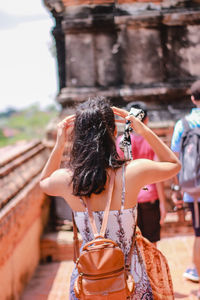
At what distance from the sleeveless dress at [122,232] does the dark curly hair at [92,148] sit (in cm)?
12

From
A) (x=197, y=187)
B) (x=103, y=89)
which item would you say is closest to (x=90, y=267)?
(x=197, y=187)

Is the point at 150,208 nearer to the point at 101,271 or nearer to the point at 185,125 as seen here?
the point at 185,125

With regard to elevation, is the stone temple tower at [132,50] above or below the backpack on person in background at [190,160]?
above

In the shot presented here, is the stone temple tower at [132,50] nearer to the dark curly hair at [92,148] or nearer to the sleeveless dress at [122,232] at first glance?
the dark curly hair at [92,148]

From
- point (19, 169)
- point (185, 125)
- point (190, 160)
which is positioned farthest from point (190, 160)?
point (19, 169)

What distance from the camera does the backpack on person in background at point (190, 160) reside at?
318 cm

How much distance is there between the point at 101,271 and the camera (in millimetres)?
1745

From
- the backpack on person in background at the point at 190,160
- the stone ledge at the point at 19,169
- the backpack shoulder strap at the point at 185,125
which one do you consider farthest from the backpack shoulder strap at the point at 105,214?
the stone ledge at the point at 19,169

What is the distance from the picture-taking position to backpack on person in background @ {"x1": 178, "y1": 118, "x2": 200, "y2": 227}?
125 inches

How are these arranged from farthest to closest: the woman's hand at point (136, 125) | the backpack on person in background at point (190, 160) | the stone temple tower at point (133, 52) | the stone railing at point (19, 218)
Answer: the stone temple tower at point (133, 52), the stone railing at point (19, 218), the backpack on person in background at point (190, 160), the woman's hand at point (136, 125)

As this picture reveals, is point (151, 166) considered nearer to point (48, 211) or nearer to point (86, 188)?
point (86, 188)

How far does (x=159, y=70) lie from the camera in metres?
5.82

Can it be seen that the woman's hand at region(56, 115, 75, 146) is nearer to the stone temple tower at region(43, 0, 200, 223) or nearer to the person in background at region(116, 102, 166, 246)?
the person in background at region(116, 102, 166, 246)

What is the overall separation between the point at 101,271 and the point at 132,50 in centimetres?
451
